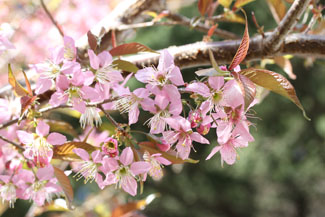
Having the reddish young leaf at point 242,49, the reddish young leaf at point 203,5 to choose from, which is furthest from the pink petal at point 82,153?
the reddish young leaf at point 203,5

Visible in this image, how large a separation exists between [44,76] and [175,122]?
Result: 182 millimetres

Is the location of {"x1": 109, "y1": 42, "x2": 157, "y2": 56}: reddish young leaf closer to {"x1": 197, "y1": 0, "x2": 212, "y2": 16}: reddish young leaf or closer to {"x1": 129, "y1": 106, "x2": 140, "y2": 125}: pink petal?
{"x1": 129, "y1": 106, "x2": 140, "y2": 125}: pink petal

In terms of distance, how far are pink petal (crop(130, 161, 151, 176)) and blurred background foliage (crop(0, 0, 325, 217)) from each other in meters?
3.24

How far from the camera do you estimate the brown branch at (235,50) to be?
1.80 ft

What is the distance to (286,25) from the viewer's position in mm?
524

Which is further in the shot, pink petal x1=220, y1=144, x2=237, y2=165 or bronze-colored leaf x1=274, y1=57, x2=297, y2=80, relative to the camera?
bronze-colored leaf x1=274, y1=57, x2=297, y2=80

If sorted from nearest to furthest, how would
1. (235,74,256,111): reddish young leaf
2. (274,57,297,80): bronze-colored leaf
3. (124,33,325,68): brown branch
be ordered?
(235,74,256,111): reddish young leaf, (124,33,325,68): brown branch, (274,57,297,80): bronze-colored leaf

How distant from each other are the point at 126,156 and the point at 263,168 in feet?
12.9

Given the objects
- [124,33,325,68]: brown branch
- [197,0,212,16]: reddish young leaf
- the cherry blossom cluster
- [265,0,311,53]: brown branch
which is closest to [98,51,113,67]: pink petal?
the cherry blossom cluster

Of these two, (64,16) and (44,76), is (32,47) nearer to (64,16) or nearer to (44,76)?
(64,16)

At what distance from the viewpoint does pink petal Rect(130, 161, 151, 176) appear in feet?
1.48

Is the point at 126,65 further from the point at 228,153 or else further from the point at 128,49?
the point at 228,153

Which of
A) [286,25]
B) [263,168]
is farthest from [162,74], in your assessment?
[263,168]

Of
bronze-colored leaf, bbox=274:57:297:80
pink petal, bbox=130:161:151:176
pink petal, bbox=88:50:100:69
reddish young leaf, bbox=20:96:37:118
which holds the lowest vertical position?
bronze-colored leaf, bbox=274:57:297:80
